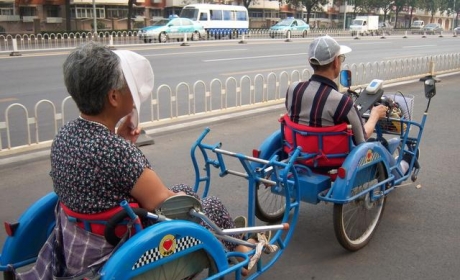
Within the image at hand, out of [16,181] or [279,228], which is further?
[16,181]

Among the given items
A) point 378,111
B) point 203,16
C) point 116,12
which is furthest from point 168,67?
point 116,12

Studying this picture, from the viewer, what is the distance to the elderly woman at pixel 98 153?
79.7 inches

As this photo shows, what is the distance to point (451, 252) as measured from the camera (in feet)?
11.5

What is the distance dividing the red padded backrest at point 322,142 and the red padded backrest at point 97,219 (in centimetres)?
161

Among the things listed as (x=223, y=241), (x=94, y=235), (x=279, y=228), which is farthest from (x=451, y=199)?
(x=94, y=235)

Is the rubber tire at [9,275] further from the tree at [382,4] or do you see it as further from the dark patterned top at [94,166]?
the tree at [382,4]

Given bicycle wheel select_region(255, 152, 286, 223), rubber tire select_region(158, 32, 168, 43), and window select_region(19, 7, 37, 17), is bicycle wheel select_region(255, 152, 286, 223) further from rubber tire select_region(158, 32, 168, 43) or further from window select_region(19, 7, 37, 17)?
window select_region(19, 7, 37, 17)

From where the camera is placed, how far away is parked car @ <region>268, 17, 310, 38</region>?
33.8m

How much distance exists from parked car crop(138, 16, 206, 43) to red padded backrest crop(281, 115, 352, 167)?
74.3 feet

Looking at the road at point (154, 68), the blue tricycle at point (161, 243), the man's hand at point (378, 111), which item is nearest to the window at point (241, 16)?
the road at point (154, 68)

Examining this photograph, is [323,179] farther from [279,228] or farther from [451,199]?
[451,199]

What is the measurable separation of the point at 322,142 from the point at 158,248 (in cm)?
168

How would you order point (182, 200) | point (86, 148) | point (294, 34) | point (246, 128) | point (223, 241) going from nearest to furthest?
point (86, 148)
point (182, 200)
point (223, 241)
point (246, 128)
point (294, 34)

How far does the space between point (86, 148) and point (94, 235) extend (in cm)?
40
